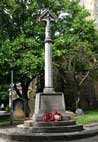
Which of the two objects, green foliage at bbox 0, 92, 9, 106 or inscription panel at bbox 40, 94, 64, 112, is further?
green foliage at bbox 0, 92, 9, 106

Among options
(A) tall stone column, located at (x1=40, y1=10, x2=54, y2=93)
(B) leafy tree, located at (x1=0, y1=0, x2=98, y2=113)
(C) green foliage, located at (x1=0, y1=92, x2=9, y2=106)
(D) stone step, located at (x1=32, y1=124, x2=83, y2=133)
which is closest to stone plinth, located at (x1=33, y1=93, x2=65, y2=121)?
(A) tall stone column, located at (x1=40, y1=10, x2=54, y2=93)

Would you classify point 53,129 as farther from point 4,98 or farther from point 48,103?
point 4,98

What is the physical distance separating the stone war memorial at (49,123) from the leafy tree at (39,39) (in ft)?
41.7

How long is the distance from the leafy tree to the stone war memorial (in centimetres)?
1272

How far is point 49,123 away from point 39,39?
19519mm

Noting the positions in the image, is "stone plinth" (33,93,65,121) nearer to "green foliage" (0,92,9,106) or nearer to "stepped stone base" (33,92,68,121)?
"stepped stone base" (33,92,68,121)

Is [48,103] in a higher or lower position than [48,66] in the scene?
lower

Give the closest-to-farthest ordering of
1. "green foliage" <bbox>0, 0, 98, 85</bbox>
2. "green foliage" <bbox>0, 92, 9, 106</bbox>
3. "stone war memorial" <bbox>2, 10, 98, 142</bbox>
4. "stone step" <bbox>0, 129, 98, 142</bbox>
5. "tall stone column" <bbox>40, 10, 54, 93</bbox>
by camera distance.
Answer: "stone step" <bbox>0, 129, 98, 142</bbox>
"stone war memorial" <bbox>2, 10, 98, 142</bbox>
"tall stone column" <bbox>40, 10, 54, 93</bbox>
"green foliage" <bbox>0, 0, 98, 85</bbox>
"green foliage" <bbox>0, 92, 9, 106</bbox>

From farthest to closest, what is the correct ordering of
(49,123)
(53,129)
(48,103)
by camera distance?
(48,103)
(49,123)
(53,129)

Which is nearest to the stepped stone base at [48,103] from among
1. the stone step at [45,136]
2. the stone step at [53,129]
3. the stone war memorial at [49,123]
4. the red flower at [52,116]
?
the stone war memorial at [49,123]

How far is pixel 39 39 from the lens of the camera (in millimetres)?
37531

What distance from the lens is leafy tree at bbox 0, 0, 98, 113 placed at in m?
34.3

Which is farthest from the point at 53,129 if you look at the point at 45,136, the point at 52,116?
the point at 45,136

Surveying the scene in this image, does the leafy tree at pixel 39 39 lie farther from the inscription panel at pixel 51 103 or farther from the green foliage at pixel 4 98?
the green foliage at pixel 4 98
